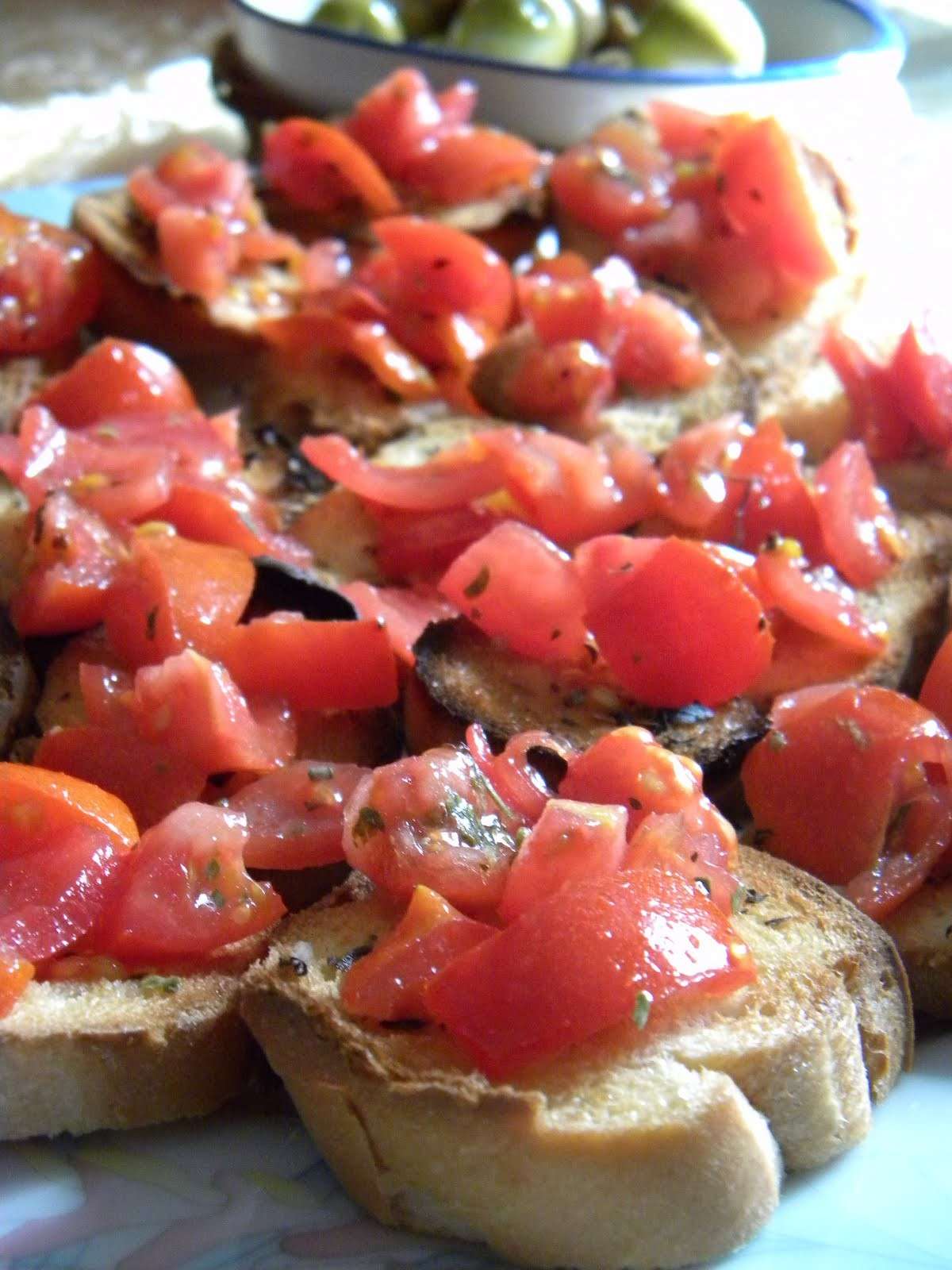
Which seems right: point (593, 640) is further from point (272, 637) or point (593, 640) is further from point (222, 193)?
point (222, 193)

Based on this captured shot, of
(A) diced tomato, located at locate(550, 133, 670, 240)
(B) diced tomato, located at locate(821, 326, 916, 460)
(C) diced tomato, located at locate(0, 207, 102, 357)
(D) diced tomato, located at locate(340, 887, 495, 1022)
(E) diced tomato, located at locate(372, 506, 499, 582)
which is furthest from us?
(A) diced tomato, located at locate(550, 133, 670, 240)

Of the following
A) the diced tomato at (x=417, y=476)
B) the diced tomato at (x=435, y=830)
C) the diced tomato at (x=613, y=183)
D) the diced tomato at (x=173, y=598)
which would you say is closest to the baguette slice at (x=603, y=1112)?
the diced tomato at (x=435, y=830)

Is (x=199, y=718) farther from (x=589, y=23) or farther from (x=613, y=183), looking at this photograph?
(x=589, y=23)

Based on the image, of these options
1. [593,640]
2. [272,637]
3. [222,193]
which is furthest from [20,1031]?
[222,193]

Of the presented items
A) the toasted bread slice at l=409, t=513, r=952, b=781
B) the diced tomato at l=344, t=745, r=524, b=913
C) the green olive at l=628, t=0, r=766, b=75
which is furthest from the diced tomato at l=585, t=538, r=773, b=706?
the green olive at l=628, t=0, r=766, b=75

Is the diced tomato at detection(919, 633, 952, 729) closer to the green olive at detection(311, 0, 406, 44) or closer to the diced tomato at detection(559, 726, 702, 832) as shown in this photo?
the diced tomato at detection(559, 726, 702, 832)

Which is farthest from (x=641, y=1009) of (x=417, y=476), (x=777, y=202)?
(x=777, y=202)

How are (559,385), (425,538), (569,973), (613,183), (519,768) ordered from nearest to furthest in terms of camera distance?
1. (569,973)
2. (519,768)
3. (425,538)
4. (559,385)
5. (613,183)
